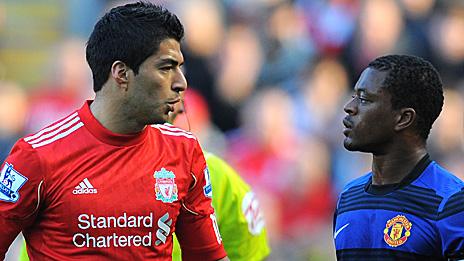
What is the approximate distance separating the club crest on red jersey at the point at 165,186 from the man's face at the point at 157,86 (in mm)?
220

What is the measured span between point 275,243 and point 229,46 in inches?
77.3

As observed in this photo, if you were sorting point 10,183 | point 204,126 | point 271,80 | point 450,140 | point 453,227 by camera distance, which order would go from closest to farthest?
1. point 453,227
2. point 10,183
3. point 204,126
4. point 271,80
5. point 450,140

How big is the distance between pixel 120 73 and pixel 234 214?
1550 mm

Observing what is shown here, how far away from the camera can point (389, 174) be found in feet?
13.3

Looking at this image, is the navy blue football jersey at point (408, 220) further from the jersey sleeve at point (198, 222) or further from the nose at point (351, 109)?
the jersey sleeve at point (198, 222)

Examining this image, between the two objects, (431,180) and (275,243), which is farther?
(275,243)

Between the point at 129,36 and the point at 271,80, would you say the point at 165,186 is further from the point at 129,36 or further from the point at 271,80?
the point at 271,80

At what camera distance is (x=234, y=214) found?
17.4ft

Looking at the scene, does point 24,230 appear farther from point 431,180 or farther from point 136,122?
point 431,180

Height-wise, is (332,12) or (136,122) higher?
(136,122)

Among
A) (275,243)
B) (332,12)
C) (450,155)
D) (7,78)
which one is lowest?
(275,243)

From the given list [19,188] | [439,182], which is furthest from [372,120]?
[19,188]

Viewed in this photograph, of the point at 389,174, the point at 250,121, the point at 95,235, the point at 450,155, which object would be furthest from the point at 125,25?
the point at 450,155

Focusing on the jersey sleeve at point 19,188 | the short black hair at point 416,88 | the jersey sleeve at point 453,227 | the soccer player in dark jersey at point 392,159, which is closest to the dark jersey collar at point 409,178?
the soccer player in dark jersey at point 392,159
